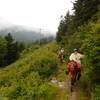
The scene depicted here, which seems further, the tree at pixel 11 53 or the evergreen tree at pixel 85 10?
the tree at pixel 11 53

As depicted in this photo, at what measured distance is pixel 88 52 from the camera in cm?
738

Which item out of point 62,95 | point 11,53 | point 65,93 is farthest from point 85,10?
point 11,53

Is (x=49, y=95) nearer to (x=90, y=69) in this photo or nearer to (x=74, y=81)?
(x=74, y=81)

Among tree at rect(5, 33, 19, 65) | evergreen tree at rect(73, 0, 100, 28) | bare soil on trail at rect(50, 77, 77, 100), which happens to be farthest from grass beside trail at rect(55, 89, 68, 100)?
tree at rect(5, 33, 19, 65)

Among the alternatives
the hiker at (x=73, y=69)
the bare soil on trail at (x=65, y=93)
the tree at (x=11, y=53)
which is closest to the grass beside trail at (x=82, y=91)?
the bare soil on trail at (x=65, y=93)

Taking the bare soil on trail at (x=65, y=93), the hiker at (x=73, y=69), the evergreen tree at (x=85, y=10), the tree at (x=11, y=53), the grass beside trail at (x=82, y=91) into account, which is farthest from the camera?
the tree at (x=11, y=53)

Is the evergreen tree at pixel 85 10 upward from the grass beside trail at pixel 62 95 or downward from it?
upward

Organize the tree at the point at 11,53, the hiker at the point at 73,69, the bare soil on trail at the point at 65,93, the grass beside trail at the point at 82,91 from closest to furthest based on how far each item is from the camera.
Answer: the grass beside trail at the point at 82,91 → the bare soil on trail at the point at 65,93 → the hiker at the point at 73,69 → the tree at the point at 11,53

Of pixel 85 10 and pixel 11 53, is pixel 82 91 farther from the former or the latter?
pixel 11 53

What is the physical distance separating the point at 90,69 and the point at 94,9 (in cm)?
1318

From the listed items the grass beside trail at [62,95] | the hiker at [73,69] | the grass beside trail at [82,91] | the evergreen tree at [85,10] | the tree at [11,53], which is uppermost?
the evergreen tree at [85,10]

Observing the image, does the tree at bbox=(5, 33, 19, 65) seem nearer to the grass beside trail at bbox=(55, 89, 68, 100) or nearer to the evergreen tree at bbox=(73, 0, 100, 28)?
the evergreen tree at bbox=(73, 0, 100, 28)

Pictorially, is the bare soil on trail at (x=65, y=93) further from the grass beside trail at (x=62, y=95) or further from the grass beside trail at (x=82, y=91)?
the grass beside trail at (x=82, y=91)

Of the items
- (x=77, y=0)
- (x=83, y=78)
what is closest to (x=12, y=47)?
(x=77, y=0)
